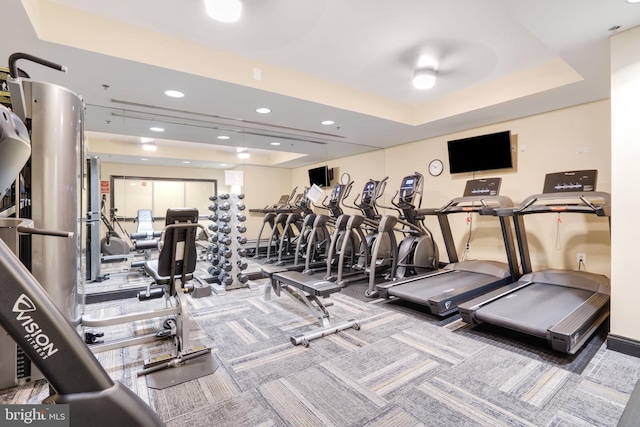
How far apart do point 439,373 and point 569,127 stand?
13.1ft

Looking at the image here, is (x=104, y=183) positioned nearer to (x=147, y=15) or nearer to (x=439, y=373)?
(x=147, y=15)

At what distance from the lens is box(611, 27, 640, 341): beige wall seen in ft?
7.77

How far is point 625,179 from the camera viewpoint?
2.42 meters

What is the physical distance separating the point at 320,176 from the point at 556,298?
14.0ft

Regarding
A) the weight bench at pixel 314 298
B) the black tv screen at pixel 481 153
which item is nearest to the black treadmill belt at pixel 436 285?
the weight bench at pixel 314 298

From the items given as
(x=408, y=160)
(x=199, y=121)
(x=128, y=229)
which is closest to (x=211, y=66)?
(x=199, y=121)

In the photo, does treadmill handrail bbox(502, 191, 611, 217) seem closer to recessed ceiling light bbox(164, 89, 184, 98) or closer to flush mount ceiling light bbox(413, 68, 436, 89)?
flush mount ceiling light bbox(413, 68, 436, 89)

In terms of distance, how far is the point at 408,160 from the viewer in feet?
20.9

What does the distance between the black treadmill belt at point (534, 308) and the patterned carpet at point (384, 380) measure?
0.20 m

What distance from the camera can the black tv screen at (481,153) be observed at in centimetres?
471

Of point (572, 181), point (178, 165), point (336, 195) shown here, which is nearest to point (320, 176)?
point (336, 195)

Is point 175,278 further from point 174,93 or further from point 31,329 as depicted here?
point 174,93

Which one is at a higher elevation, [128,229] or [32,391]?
[128,229]

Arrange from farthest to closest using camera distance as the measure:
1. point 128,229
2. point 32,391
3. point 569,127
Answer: point 128,229 < point 569,127 < point 32,391
